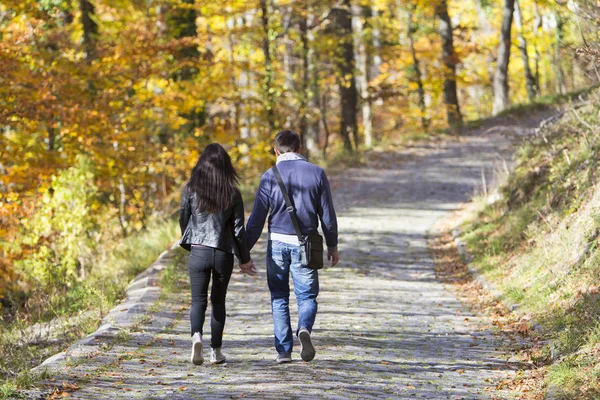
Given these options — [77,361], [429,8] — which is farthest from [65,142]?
[429,8]

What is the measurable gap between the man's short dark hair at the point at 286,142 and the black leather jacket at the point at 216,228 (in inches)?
22.3

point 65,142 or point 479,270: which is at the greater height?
point 65,142

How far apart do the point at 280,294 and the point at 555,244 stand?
4.63 m

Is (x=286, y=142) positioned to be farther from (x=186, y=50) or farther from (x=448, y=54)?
(x=448, y=54)

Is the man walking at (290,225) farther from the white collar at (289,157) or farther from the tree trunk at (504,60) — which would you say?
the tree trunk at (504,60)

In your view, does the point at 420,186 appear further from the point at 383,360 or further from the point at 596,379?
the point at 596,379

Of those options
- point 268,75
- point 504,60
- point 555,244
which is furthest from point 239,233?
point 504,60

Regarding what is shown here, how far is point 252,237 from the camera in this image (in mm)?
7359

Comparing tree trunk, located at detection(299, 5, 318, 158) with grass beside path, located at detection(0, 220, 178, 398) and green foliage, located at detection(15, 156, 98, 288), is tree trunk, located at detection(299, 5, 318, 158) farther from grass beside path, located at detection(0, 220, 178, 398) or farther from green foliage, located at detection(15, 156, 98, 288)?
green foliage, located at detection(15, 156, 98, 288)

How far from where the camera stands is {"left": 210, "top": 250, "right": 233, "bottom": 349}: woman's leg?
23.7 feet

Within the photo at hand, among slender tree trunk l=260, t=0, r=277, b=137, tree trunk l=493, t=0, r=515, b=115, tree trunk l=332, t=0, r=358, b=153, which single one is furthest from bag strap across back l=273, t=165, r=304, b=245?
tree trunk l=493, t=0, r=515, b=115

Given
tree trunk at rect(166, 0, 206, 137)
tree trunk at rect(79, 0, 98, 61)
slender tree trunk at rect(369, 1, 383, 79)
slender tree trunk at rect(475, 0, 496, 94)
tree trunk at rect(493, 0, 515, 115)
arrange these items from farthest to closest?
slender tree trunk at rect(475, 0, 496, 94) → slender tree trunk at rect(369, 1, 383, 79) → tree trunk at rect(493, 0, 515, 115) → tree trunk at rect(166, 0, 206, 137) → tree trunk at rect(79, 0, 98, 61)

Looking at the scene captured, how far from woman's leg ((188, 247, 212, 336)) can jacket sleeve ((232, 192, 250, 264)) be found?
0.27m

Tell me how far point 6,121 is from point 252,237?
8152mm
